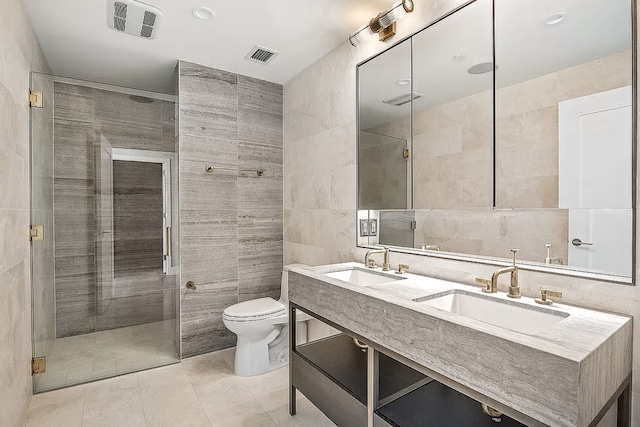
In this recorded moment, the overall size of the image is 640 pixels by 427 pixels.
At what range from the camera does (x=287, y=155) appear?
322 cm

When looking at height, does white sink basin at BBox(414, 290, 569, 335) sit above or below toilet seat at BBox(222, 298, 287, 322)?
above

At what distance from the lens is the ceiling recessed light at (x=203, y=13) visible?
2.04 meters

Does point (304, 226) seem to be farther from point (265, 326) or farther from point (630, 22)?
point (630, 22)

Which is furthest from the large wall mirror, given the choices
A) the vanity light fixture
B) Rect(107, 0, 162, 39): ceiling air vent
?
Rect(107, 0, 162, 39): ceiling air vent

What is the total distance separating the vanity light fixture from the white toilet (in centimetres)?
162

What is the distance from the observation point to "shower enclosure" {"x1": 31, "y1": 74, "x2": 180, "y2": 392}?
8.24ft

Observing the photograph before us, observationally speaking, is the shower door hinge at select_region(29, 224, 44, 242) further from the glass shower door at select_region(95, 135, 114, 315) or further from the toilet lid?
the toilet lid

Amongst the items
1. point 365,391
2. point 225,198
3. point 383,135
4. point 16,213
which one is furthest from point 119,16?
point 365,391

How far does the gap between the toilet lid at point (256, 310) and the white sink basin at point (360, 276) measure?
74 centimetres

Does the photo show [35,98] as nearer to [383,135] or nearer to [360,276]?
[383,135]

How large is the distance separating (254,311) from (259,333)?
17cm

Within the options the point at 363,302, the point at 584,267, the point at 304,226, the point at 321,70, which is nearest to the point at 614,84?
the point at 584,267

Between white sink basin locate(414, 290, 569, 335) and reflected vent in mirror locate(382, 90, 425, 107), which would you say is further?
reflected vent in mirror locate(382, 90, 425, 107)

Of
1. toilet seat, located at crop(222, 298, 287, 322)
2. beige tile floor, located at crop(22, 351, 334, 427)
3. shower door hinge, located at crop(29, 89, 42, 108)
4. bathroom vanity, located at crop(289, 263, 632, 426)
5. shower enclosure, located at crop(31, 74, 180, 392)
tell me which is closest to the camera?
bathroom vanity, located at crop(289, 263, 632, 426)
